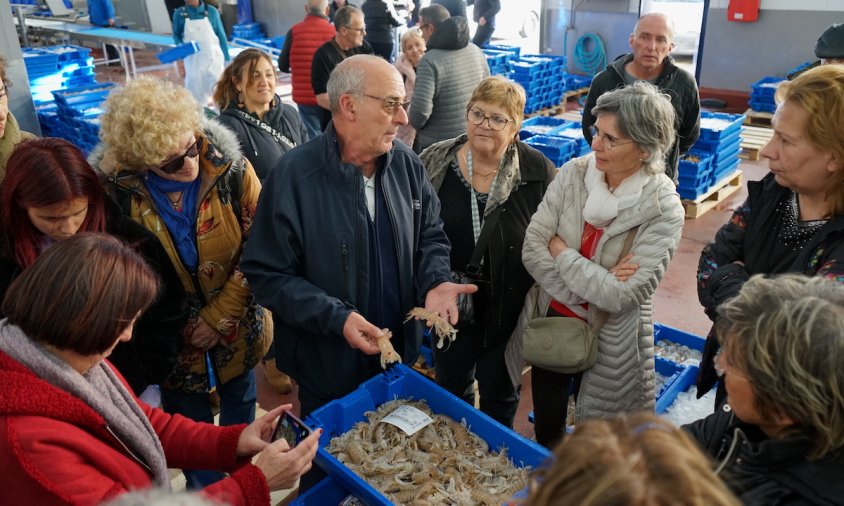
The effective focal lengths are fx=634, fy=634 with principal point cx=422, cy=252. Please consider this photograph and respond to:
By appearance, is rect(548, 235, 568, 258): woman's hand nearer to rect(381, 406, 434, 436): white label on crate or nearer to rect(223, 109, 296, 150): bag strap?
rect(381, 406, 434, 436): white label on crate

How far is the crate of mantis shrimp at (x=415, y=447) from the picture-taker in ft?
6.72

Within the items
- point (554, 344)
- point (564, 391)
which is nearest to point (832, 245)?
point (554, 344)

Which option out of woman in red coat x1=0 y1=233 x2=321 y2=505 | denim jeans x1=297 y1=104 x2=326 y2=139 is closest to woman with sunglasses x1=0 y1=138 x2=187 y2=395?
woman in red coat x1=0 y1=233 x2=321 y2=505

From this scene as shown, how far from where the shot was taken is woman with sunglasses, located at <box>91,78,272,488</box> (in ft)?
7.84

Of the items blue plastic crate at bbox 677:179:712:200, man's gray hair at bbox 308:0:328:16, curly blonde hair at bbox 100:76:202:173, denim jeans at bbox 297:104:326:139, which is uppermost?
man's gray hair at bbox 308:0:328:16

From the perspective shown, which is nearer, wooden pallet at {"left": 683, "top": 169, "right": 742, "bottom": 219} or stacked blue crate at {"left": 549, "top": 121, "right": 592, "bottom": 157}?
stacked blue crate at {"left": 549, "top": 121, "right": 592, "bottom": 157}

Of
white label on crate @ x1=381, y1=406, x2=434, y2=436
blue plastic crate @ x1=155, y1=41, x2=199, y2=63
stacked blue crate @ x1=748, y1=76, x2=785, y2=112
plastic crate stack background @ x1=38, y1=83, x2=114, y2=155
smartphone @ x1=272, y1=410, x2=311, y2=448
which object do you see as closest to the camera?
smartphone @ x1=272, y1=410, x2=311, y2=448

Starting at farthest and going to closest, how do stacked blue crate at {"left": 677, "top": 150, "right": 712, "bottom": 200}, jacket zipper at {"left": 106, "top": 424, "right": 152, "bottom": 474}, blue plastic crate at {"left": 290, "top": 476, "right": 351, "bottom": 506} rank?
1. stacked blue crate at {"left": 677, "top": 150, "right": 712, "bottom": 200}
2. blue plastic crate at {"left": 290, "top": 476, "right": 351, "bottom": 506}
3. jacket zipper at {"left": 106, "top": 424, "right": 152, "bottom": 474}

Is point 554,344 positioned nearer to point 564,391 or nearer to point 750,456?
point 564,391

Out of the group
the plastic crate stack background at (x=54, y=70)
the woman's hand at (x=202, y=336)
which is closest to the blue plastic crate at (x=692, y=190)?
the woman's hand at (x=202, y=336)

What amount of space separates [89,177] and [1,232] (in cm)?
34

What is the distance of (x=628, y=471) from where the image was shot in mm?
812

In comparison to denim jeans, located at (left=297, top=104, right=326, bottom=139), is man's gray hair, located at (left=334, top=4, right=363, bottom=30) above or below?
above

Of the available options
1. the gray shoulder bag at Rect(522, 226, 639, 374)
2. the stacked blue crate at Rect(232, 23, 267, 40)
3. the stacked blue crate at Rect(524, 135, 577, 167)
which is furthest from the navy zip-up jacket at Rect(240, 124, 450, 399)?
the stacked blue crate at Rect(232, 23, 267, 40)
